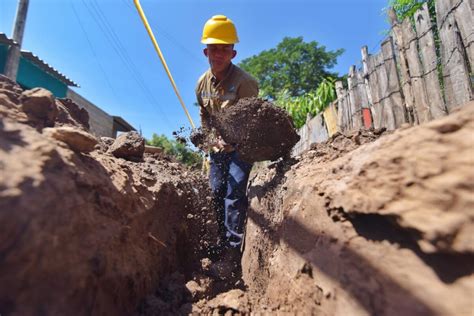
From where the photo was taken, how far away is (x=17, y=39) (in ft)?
20.4

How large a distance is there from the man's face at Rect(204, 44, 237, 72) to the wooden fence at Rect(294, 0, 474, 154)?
1445 millimetres

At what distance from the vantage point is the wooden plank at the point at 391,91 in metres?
2.99

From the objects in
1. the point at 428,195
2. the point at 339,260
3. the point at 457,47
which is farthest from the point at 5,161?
the point at 457,47

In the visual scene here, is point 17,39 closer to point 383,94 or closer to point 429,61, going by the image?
point 383,94

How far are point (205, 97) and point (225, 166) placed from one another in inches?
29.0

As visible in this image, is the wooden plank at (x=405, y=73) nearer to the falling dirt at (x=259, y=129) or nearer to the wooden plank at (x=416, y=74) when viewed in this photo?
the wooden plank at (x=416, y=74)

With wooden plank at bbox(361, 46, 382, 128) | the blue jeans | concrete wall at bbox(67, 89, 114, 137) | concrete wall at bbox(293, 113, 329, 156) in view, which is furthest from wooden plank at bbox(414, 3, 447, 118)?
concrete wall at bbox(67, 89, 114, 137)

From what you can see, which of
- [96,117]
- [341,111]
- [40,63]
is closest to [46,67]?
[40,63]

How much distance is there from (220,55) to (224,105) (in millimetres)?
507

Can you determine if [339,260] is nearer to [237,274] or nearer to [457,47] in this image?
[237,274]

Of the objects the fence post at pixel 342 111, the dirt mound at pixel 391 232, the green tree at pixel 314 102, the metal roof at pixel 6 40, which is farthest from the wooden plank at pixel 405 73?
the metal roof at pixel 6 40

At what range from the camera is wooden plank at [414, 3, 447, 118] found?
253 centimetres

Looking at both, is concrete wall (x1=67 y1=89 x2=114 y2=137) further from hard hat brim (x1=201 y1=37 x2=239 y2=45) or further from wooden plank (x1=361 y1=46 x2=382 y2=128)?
wooden plank (x1=361 y1=46 x2=382 y2=128)

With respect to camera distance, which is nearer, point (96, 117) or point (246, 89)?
point (246, 89)
